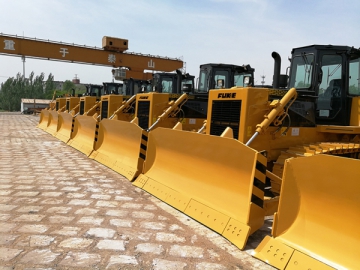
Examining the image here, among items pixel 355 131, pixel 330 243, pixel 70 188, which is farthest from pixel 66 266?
pixel 355 131

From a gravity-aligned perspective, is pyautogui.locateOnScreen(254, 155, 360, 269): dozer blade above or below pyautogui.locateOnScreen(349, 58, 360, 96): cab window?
below

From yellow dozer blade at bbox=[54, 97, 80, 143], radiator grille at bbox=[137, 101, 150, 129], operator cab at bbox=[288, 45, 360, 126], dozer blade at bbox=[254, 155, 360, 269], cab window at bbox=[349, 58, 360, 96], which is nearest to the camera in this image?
dozer blade at bbox=[254, 155, 360, 269]

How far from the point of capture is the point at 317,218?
3.01 metres

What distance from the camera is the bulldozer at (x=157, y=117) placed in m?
6.84

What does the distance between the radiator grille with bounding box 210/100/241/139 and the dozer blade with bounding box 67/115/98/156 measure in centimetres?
412

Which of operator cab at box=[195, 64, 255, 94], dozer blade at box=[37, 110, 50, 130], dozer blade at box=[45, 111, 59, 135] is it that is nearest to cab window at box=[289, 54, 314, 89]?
operator cab at box=[195, 64, 255, 94]

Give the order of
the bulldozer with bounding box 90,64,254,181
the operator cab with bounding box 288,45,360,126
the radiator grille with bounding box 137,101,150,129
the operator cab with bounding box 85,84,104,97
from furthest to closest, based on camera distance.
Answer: the operator cab with bounding box 85,84,104,97 < the radiator grille with bounding box 137,101,150,129 < the bulldozer with bounding box 90,64,254,181 < the operator cab with bounding box 288,45,360,126

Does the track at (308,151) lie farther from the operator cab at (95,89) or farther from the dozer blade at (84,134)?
the operator cab at (95,89)

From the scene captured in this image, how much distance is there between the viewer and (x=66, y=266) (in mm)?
2875

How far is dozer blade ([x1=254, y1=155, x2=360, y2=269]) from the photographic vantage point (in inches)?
107

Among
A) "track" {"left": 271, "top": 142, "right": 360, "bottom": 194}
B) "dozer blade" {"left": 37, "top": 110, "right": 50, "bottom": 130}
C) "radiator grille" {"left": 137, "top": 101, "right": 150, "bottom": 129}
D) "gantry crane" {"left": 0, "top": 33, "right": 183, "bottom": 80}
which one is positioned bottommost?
"dozer blade" {"left": 37, "top": 110, "right": 50, "bottom": 130}

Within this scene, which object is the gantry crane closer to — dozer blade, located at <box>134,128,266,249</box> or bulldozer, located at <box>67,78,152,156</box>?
bulldozer, located at <box>67,78,152,156</box>

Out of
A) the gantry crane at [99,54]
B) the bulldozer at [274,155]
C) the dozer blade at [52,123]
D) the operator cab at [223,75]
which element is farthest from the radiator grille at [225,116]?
the gantry crane at [99,54]

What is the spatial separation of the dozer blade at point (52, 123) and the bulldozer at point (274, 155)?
10481 millimetres
